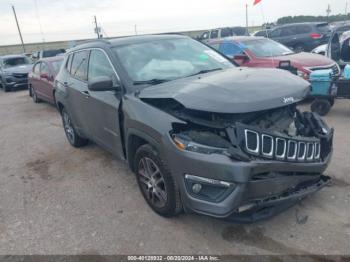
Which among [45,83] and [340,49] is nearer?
[340,49]

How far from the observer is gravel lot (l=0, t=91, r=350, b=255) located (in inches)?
123

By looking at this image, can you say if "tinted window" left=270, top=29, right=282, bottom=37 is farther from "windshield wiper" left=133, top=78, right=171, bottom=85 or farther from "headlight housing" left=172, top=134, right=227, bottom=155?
"headlight housing" left=172, top=134, right=227, bottom=155

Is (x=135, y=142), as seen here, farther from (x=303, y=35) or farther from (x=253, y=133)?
(x=303, y=35)

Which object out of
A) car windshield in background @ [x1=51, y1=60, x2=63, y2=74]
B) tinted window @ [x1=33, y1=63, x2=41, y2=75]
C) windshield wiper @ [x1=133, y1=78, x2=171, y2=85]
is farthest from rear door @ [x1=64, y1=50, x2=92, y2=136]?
tinted window @ [x1=33, y1=63, x2=41, y2=75]

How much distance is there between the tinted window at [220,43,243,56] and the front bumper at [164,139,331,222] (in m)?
6.58

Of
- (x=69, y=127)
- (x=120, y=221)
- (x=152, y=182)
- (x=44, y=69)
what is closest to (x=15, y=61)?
(x=44, y=69)

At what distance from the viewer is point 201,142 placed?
117 inches

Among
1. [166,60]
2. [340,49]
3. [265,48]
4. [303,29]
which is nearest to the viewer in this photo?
[166,60]

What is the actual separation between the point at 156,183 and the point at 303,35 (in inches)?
633

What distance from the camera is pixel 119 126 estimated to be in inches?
156

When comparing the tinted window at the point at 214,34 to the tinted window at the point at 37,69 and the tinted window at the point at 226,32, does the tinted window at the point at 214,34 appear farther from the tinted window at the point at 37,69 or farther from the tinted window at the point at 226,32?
the tinted window at the point at 37,69

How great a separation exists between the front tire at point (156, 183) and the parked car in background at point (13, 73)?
1425cm

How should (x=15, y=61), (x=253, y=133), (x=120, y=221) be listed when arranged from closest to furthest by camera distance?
(x=253, y=133) → (x=120, y=221) → (x=15, y=61)

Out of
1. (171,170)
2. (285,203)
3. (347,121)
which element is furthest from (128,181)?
(347,121)
